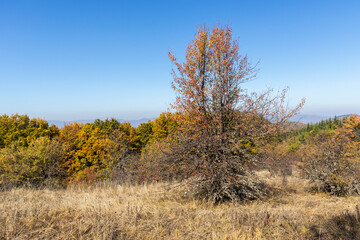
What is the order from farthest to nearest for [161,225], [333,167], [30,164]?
[30,164], [333,167], [161,225]

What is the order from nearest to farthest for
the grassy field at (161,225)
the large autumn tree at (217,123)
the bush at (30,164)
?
the grassy field at (161,225) < the large autumn tree at (217,123) < the bush at (30,164)

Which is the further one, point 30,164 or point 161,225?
point 30,164

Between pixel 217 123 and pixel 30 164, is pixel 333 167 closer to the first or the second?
pixel 217 123

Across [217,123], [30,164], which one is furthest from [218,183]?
[30,164]

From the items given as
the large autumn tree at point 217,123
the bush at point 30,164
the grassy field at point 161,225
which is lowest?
the bush at point 30,164

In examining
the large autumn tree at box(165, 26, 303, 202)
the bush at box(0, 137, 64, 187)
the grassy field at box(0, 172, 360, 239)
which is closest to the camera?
the grassy field at box(0, 172, 360, 239)

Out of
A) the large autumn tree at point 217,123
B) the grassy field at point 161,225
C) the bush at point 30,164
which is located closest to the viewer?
the grassy field at point 161,225

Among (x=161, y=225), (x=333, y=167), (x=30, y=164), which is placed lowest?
(x=30, y=164)

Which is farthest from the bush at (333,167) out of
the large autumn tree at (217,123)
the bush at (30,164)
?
the bush at (30,164)

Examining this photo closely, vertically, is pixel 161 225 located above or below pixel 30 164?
above

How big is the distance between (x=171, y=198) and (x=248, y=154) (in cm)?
363

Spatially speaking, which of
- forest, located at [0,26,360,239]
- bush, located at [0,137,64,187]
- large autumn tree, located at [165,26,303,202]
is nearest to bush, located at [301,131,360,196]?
forest, located at [0,26,360,239]

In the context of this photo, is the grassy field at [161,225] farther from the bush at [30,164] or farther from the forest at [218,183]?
the bush at [30,164]

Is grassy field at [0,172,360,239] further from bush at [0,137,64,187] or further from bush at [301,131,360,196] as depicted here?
bush at [0,137,64,187]
